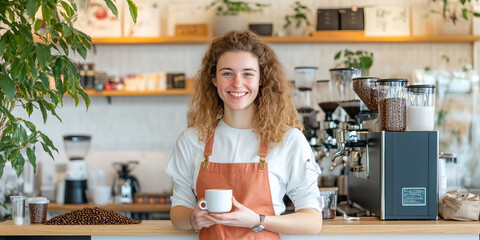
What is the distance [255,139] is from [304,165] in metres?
0.20

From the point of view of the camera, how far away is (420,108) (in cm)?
246

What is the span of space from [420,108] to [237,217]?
37.5 inches

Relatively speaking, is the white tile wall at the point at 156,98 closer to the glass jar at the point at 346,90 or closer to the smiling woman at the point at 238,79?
the glass jar at the point at 346,90

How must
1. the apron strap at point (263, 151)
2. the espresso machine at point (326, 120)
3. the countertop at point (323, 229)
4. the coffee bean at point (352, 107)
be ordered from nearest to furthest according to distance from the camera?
1. the apron strap at point (263, 151)
2. the countertop at point (323, 229)
3. the coffee bean at point (352, 107)
4. the espresso machine at point (326, 120)

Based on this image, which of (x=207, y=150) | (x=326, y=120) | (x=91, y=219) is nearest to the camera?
(x=207, y=150)

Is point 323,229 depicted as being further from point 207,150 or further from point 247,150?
point 207,150

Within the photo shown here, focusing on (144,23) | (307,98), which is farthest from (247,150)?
(144,23)

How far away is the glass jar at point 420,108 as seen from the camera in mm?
2459

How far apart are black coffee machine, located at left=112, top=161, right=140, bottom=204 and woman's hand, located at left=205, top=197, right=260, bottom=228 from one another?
3119 millimetres

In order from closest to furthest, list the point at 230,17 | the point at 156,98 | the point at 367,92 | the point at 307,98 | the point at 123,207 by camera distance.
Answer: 1. the point at 367,92
2. the point at 307,98
3. the point at 123,207
4. the point at 230,17
5. the point at 156,98

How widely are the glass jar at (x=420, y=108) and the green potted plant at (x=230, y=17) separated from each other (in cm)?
282

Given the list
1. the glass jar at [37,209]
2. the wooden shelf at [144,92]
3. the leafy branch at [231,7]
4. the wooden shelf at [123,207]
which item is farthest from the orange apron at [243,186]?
the leafy branch at [231,7]

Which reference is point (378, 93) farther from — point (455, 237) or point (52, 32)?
point (52, 32)

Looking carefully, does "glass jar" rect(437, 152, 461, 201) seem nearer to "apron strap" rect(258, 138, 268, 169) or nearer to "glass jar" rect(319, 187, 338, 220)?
"glass jar" rect(319, 187, 338, 220)
